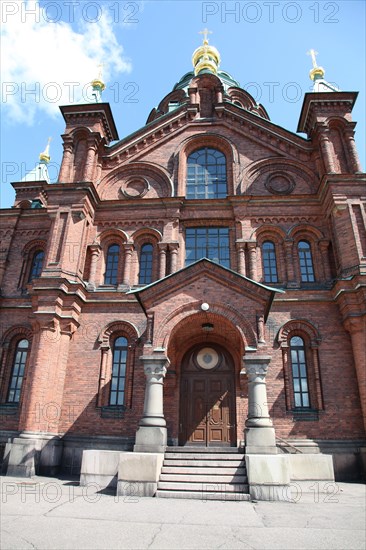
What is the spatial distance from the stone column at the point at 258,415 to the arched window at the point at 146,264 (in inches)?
262

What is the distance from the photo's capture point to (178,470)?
10.4 metres

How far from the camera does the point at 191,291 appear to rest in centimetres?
1245

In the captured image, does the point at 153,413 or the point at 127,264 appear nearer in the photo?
the point at 153,413

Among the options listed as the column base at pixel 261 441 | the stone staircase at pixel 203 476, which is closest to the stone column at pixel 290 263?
the column base at pixel 261 441

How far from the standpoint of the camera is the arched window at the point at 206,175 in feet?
60.1

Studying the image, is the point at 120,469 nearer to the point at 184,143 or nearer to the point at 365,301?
the point at 365,301

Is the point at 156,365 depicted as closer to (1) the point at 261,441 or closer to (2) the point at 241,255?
(1) the point at 261,441

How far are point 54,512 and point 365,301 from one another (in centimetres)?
1120

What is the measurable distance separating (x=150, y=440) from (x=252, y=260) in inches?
328

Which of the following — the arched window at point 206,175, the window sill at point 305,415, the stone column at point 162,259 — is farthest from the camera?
the arched window at point 206,175

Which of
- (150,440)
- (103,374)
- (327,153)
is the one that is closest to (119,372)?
(103,374)

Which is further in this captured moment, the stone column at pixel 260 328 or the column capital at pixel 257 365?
the stone column at pixel 260 328

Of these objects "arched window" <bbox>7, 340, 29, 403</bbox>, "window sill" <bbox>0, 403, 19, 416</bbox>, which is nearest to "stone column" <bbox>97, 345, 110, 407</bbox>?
"window sill" <bbox>0, 403, 19, 416</bbox>

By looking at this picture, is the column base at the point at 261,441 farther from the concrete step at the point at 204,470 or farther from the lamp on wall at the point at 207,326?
the lamp on wall at the point at 207,326
